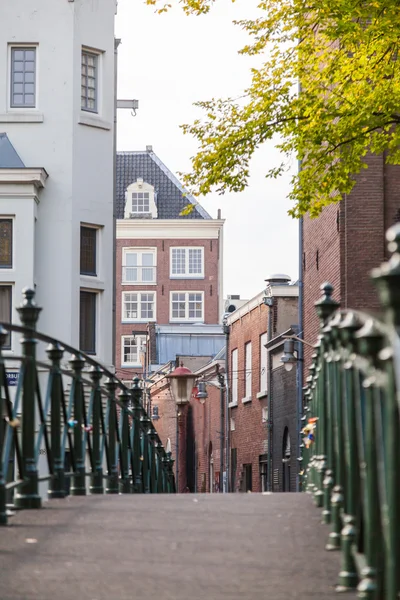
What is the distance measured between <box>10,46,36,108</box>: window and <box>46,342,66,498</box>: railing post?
21.0 meters

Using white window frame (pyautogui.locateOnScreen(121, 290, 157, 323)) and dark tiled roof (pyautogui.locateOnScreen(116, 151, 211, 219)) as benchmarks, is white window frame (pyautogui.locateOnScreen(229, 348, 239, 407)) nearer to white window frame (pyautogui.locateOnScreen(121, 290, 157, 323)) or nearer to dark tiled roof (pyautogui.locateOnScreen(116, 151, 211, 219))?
dark tiled roof (pyautogui.locateOnScreen(116, 151, 211, 219))

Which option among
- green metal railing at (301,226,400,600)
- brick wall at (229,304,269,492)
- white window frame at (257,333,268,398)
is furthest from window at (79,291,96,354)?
green metal railing at (301,226,400,600)

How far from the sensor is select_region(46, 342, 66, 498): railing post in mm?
9094

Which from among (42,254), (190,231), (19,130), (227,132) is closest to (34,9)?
(19,130)

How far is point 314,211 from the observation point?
1830cm

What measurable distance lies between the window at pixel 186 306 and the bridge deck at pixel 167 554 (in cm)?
6884

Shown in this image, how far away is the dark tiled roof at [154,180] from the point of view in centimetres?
7725

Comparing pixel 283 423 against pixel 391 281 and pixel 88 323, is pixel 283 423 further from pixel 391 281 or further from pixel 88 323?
pixel 391 281

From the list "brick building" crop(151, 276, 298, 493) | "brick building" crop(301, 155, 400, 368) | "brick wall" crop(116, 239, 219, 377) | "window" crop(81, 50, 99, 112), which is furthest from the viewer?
"brick wall" crop(116, 239, 219, 377)

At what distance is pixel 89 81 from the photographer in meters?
30.1

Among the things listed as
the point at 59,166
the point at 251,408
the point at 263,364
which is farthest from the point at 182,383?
the point at 251,408

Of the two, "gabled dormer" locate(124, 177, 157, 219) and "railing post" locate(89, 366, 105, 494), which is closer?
"railing post" locate(89, 366, 105, 494)

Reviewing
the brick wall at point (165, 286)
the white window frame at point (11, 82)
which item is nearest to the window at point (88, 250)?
the white window frame at point (11, 82)

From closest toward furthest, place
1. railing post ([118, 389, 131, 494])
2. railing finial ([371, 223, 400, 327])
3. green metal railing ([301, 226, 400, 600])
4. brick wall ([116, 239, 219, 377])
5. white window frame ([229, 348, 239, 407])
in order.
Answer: railing finial ([371, 223, 400, 327]), green metal railing ([301, 226, 400, 600]), railing post ([118, 389, 131, 494]), white window frame ([229, 348, 239, 407]), brick wall ([116, 239, 219, 377])
